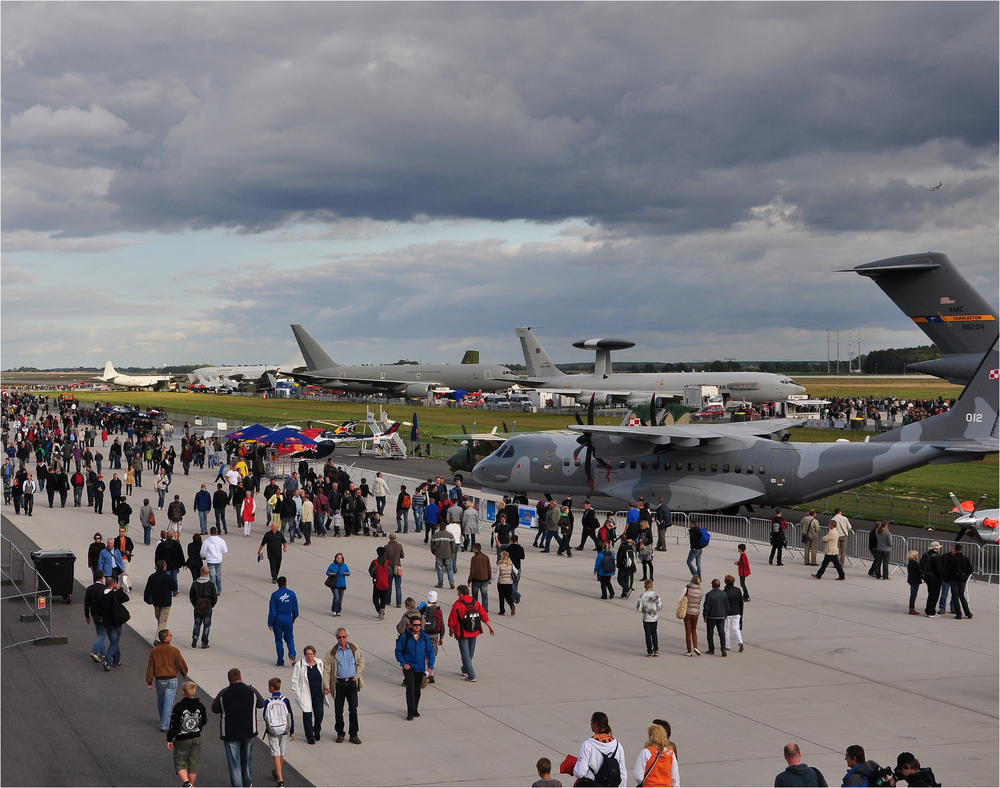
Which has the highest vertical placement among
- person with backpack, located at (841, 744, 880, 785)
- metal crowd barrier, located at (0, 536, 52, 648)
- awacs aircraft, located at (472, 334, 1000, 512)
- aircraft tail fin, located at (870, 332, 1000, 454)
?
aircraft tail fin, located at (870, 332, 1000, 454)

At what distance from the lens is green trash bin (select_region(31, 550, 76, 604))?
1791 centimetres

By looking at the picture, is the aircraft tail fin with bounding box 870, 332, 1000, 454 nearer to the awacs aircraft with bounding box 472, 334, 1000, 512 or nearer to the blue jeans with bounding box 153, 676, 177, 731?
the awacs aircraft with bounding box 472, 334, 1000, 512

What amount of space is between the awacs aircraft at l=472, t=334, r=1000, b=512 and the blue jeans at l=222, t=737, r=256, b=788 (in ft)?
62.8

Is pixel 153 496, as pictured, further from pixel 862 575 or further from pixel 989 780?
pixel 989 780

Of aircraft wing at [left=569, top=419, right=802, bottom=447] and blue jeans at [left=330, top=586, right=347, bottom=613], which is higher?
aircraft wing at [left=569, top=419, right=802, bottom=447]

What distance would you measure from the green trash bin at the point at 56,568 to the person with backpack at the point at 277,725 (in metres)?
9.82

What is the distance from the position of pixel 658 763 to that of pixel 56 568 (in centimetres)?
1401

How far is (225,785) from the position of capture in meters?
9.83

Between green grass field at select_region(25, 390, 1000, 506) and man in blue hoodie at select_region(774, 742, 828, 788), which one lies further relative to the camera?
green grass field at select_region(25, 390, 1000, 506)

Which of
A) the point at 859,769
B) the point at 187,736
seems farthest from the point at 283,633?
the point at 859,769

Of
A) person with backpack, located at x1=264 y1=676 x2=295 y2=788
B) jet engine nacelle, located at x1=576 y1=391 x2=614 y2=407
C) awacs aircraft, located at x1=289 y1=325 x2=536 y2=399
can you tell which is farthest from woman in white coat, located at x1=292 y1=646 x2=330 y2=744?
awacs aircraft, located at x1=289 y1=325 x2=536 y2=399

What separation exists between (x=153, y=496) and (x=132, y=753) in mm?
24910

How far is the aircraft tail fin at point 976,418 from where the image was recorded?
25.0 m

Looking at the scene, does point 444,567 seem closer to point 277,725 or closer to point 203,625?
point 203,625
